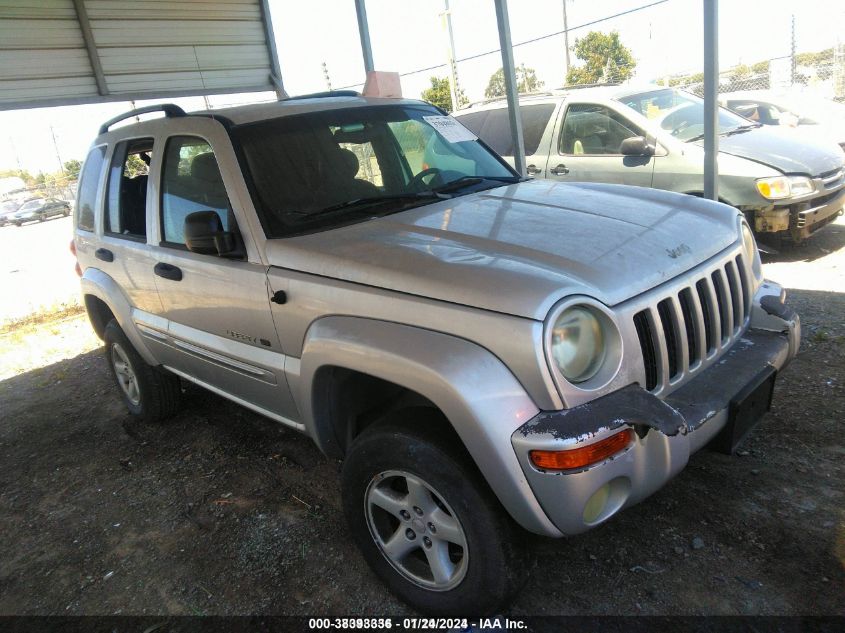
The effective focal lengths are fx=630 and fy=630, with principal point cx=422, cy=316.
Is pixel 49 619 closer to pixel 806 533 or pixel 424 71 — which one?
pixel 806 533

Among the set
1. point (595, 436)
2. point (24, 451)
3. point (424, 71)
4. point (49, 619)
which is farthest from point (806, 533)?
point (424, 71)

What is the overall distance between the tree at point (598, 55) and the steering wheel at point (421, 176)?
92.8ft

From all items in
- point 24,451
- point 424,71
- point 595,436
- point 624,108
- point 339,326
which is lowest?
point 24,451

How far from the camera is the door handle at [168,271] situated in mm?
3252

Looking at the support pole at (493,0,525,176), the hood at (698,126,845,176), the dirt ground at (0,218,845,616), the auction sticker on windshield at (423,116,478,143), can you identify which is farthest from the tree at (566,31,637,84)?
the dirt ground at (0,218,845,616)

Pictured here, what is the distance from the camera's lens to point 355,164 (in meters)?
3.23

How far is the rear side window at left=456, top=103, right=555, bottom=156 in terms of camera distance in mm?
6973

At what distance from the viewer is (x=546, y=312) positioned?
1.91 metres

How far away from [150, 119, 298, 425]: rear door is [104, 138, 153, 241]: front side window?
41cm

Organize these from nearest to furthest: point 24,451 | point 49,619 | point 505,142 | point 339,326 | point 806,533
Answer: point 339,326, point 806,533, point 49,619, point 24,451, point 505,142

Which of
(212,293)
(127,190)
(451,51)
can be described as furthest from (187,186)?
(451,51)

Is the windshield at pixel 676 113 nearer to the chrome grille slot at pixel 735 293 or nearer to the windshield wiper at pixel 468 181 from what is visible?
the windshield wiper at pixel 468 181

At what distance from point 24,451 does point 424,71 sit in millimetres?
10299

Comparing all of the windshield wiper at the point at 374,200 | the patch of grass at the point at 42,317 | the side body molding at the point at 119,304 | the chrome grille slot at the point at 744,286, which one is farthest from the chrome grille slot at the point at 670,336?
the patch of grass at the point at 42,317
